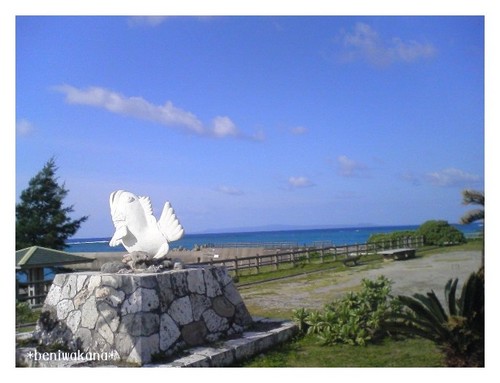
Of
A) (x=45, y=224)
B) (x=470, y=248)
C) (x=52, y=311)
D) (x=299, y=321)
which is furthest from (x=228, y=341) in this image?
(x=470, y=248)

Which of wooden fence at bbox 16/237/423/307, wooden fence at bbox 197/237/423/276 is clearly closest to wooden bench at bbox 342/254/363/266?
wooden fence at bbox 197/237/423/276

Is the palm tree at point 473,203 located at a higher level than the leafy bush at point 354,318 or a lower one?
higher

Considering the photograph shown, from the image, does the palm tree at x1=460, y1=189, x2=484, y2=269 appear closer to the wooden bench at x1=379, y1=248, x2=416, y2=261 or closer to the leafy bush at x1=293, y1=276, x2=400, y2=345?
the leafy bush at x1=293, y1=276, x2=400, y2=345

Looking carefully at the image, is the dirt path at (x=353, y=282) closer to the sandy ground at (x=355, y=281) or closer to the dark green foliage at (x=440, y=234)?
the sandy ground at (x=355, y=281)

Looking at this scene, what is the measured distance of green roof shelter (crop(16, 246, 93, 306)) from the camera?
8.66 meters

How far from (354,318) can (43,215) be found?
8.65 meters

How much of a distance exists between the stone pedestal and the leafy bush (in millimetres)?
1025

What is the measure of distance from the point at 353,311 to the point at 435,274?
5549 millimetres

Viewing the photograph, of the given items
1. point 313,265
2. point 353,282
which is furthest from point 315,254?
point 353,282

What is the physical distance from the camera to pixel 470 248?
571 inches

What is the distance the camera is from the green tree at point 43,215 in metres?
11.8

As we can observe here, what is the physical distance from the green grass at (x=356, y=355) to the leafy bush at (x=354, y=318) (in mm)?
127

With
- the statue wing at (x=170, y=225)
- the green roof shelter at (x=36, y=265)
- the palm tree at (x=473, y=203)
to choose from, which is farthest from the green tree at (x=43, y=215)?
the palm tree at (x=473, y=203)

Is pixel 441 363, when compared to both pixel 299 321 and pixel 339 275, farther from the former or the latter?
pixel 339 275
